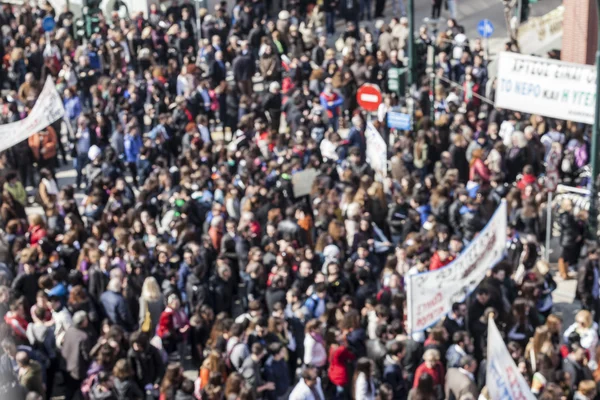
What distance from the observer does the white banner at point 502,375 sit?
42.5 feet

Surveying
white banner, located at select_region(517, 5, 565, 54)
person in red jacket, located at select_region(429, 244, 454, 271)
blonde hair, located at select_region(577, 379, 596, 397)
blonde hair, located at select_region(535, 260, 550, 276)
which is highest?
white banner, located at select_region(517, 5, 565, 54)

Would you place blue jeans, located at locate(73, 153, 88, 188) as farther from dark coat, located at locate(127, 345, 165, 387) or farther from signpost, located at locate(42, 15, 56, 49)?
Result: dark coat, located at locate(127, 345, 165, 387)

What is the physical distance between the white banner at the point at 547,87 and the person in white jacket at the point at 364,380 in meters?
6.51

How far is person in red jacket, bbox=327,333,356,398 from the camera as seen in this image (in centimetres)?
1575

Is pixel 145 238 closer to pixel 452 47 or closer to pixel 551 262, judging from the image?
pixel 551 262

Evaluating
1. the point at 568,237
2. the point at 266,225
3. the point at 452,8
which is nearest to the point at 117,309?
the point at 266,225

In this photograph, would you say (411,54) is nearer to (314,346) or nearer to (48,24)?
(48,24)

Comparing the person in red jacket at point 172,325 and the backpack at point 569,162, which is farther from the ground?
the person in red jacket at point 172,325

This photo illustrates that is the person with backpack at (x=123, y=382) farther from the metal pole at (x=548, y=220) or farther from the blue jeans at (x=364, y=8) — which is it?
the blue jeans at (x=364, y=8)

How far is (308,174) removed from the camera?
69.4 feet

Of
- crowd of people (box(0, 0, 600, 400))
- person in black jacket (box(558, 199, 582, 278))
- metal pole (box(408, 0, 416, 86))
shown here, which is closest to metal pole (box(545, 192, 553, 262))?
crowd of people (box(0, 0, 600, 400))

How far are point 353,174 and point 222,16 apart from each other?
35.2 feet

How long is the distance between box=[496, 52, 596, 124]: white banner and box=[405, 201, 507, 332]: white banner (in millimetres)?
3516

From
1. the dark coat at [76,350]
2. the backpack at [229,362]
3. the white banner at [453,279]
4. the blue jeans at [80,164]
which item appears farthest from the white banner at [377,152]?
the dark coat at [76,350]
